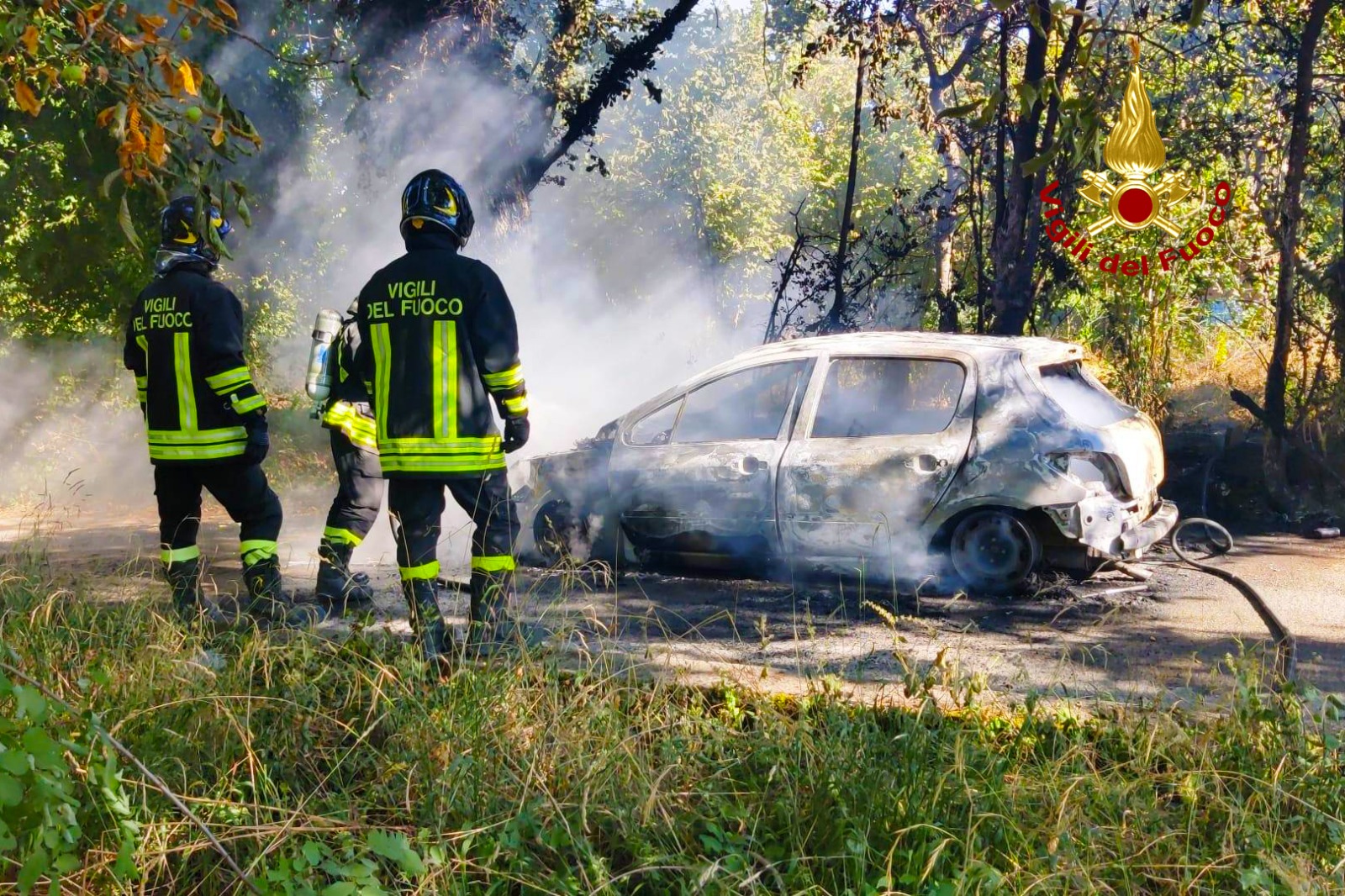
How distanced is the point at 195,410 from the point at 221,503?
444 mm

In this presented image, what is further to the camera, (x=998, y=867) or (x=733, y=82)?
(x=733, y=82)

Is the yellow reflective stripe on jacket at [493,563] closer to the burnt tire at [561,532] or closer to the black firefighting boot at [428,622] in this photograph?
the black firefighting boot at [428,622]

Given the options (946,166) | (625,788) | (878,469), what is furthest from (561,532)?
(946,166)

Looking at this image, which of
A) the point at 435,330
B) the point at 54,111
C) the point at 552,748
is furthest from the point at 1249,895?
the point at 54,111

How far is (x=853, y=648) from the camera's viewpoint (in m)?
5.29

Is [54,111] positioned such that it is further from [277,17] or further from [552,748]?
[552,748]

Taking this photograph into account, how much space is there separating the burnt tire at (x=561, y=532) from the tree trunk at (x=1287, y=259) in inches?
222

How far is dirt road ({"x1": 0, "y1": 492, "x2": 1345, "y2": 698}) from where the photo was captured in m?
4.59

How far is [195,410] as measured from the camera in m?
5.31

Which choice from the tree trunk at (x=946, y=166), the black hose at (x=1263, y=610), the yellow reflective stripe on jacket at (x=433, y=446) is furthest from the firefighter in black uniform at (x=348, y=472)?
the tree trunk at (x=946, y=166)

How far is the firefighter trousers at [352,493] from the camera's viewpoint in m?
5.98

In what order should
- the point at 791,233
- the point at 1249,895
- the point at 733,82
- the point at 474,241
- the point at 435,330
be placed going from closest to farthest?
the point at 1249,895, the point at 435,330, the point at 474,241, the point at 791,233, the point at 733,82

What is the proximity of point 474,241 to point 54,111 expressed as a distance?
13.4ft

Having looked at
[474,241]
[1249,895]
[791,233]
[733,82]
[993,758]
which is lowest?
[1249,895]
